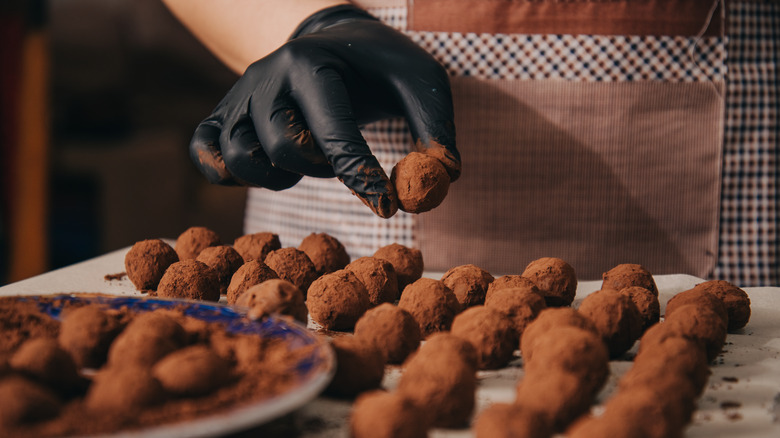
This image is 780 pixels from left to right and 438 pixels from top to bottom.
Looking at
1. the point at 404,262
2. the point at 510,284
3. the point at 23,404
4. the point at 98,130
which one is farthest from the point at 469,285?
the point at 98,130

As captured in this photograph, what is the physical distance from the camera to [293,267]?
1120 millimetres

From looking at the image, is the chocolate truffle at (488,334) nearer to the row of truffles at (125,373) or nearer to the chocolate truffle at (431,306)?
the chocolate truffle at (431,306)

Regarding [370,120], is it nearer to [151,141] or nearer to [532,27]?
[532,27]

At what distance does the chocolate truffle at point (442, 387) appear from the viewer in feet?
2.21

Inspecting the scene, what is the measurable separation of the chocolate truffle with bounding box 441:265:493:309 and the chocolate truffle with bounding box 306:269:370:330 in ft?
0.41

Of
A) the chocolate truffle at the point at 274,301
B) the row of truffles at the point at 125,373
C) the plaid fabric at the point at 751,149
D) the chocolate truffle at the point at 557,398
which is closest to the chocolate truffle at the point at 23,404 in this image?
the row of truffles at the point at 125,373

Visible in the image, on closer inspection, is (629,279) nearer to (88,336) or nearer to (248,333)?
(248,333)

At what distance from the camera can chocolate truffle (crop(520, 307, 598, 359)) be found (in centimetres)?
82

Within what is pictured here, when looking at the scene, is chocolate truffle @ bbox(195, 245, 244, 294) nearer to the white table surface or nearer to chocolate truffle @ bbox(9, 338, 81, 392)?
the white table surface

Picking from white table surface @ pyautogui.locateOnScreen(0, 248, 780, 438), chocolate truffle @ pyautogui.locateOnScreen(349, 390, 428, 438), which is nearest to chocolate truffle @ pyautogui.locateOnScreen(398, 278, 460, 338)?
white table surface @ pyautogui.locateOnScreen(0, 248, 780, 438)

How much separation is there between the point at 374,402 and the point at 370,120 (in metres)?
0.86

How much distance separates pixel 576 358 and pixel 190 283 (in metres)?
0.56

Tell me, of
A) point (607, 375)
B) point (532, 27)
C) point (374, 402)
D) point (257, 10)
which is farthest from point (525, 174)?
point (374, 402)

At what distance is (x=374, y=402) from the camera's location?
2.05 ft
